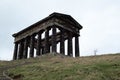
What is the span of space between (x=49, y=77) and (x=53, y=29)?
77.1 ft

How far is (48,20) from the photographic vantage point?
45.1 metres

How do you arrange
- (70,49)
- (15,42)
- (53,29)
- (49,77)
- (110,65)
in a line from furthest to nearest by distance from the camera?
(15,42)
(70,49)
(53,29)
(110,65)
(49,77)

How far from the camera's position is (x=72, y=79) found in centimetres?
1916

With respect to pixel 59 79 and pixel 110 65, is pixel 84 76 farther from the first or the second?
pixel 110 65

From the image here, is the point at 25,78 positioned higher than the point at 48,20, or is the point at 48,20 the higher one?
the point at 48,20

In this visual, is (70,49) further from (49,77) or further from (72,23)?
(49,77)

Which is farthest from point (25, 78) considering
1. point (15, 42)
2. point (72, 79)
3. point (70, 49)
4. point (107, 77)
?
point (15, 42)

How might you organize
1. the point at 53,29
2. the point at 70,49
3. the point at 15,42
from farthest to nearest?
the point at 15,42
the point at 70,49
the point at 53,29

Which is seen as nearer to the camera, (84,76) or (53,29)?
(84,76)

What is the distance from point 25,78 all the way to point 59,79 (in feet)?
10.3

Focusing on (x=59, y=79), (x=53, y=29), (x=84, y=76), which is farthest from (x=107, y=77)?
(x=53, y=29)

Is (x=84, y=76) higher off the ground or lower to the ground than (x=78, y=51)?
lower

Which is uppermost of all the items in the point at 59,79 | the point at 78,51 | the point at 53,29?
the point at 53,29

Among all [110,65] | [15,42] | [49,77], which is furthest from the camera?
[15,42]
